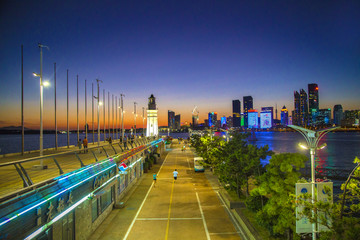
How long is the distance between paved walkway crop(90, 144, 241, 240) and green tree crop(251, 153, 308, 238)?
4.38m

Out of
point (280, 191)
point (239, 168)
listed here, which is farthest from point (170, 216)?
point (280, 191)

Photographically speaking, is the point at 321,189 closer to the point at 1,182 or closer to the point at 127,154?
the point at 1,182

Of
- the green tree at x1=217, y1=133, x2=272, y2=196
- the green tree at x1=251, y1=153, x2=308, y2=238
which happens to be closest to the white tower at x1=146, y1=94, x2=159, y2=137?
the green tree at x1=217, y1=133, x2=272, y2=196

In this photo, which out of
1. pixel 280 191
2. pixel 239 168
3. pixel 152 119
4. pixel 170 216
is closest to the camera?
pixel 280 191

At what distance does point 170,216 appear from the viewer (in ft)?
63.5

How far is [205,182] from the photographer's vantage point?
32031 mm

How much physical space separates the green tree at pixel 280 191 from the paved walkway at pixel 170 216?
4.38 metres

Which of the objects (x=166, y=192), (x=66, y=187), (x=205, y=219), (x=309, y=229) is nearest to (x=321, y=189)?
(x=309, y=229)

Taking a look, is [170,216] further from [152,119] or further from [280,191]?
[152,119]

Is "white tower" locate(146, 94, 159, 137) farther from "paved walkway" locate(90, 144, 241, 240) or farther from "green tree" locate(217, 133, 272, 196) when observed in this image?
"green tree" locate(217, 133, 272, 196)

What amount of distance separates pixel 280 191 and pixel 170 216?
10480 mm

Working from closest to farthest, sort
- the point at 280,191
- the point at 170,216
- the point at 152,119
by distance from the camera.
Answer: the point at 280,191
the point at 170,216
the point at 152,119

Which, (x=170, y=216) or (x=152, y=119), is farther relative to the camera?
(x=152, y=119)

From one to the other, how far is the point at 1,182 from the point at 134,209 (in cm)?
1298
